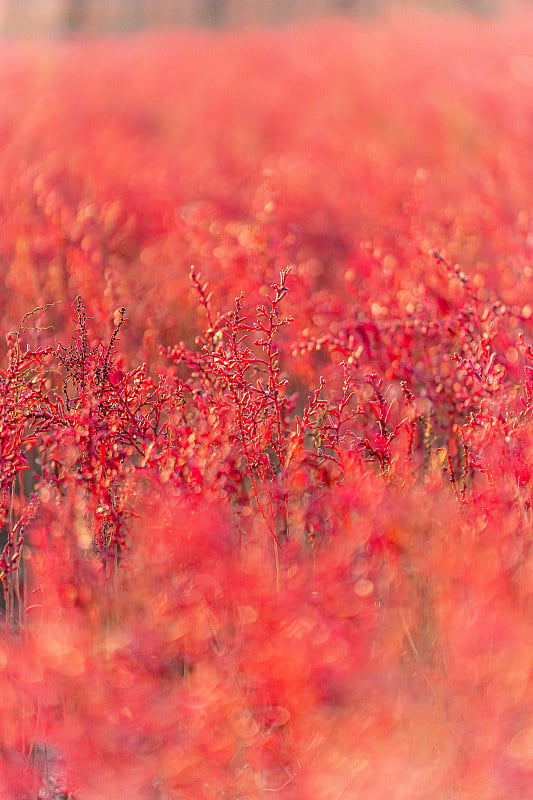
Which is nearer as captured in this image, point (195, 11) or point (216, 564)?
point (216, 564)

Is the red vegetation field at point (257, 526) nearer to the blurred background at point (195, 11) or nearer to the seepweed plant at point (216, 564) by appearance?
the seepweed plant at point (216, 564)

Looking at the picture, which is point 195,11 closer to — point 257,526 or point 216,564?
point 257,526

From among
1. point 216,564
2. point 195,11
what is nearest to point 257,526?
point 216,564

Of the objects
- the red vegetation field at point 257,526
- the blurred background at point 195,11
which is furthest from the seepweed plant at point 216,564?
the blurred background at point 195,11

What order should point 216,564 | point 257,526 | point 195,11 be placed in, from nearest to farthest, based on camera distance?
point 216,564 → point 257,526 → point 195,11

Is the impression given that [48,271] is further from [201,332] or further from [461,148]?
[461,148]

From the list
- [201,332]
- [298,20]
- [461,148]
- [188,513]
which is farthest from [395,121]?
[188,513]

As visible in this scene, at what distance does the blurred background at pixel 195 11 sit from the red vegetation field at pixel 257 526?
4012 mm

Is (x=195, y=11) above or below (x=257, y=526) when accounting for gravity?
below

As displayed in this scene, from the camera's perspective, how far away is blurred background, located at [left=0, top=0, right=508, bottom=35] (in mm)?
6109

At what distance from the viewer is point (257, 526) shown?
1574 millimetres

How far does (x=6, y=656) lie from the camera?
4.63ft

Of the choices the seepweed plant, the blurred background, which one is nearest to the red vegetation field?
the seepweed plant

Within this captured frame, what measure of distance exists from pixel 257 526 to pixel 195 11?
18.2 ft
